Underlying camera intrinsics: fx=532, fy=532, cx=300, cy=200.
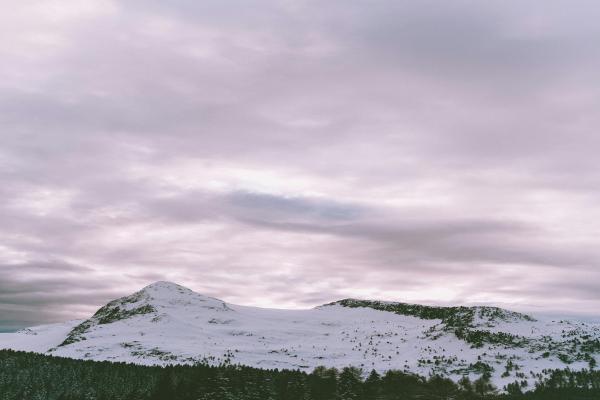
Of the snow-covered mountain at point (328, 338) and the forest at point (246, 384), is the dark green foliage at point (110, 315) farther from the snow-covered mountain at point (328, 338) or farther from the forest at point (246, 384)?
the forest at point (246, 384)

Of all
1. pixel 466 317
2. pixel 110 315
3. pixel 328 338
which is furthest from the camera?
pixel 110 315

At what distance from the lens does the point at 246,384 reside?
63.0 m

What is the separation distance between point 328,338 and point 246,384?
121 feet

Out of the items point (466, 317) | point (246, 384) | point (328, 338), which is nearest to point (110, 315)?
point (328, 338)

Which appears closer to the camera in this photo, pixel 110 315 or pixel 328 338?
pixel 328 338

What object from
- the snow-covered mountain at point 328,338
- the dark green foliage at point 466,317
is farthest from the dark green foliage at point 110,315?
the dark green foliage at point 466,317

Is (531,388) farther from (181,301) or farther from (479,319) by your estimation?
(181,301)

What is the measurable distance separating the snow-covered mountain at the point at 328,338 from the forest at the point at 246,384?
418cm

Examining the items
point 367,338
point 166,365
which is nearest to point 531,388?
point 367,338

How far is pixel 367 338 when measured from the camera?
93.5 metres

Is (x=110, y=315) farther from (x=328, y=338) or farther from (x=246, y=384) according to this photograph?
(x=246, y=384)

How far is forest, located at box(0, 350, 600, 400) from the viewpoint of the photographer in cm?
5516

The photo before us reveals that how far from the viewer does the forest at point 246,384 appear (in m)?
55.2

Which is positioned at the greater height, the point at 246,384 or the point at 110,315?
the point at 110,315
